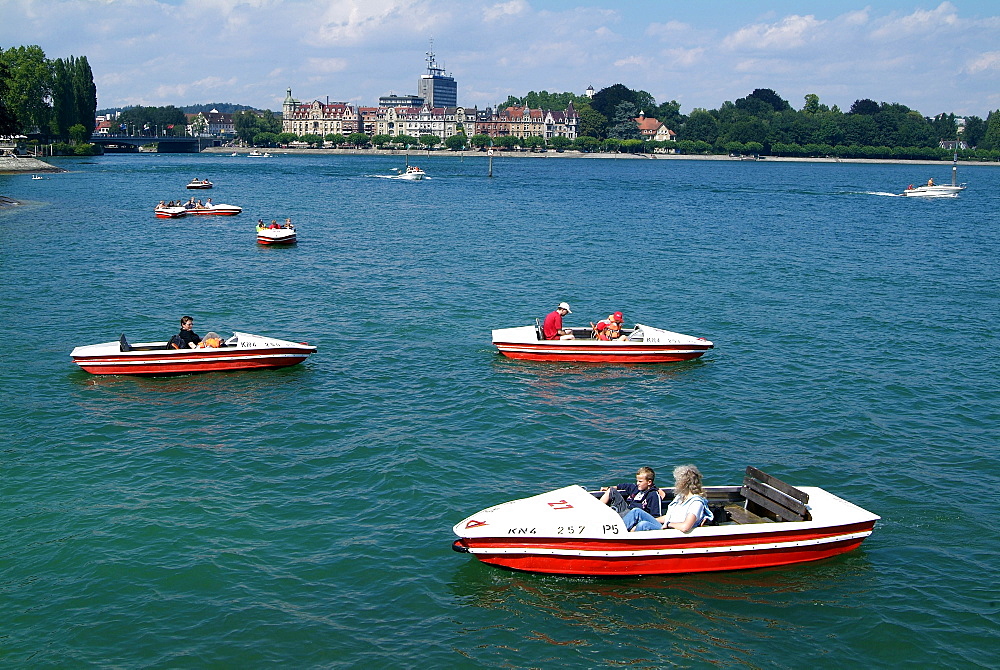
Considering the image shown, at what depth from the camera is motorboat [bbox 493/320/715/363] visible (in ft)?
87.6

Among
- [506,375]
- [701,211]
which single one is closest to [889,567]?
[506,375]

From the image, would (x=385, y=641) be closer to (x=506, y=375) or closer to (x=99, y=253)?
(x=506, y=375)

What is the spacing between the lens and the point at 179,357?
81.5 feet

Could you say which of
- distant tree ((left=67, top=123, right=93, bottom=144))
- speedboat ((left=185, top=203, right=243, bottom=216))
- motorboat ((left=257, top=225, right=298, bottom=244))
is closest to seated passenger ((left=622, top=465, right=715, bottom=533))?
motorboat ((left=257, top=225, right=298, bottom=244))

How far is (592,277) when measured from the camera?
44.8 metres

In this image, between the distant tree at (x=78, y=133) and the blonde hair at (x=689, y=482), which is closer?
the blonde hair at (x=689, y=482)

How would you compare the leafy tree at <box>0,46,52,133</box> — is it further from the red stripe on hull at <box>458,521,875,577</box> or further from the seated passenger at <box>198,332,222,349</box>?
the red stripe on hull at <box>458,521,875,577</box>

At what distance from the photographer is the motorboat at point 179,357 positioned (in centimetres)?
2475

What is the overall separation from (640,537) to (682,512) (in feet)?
2.73

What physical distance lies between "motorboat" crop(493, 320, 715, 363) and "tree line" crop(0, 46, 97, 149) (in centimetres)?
15039

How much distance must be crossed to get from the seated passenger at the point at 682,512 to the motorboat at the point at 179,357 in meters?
14.2

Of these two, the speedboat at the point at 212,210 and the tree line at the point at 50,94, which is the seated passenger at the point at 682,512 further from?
the tree line at the point at 50,94

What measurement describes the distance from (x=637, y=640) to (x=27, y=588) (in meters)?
9.68

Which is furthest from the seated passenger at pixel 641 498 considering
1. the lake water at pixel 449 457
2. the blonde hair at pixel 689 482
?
the lake water at pixel 449 457
